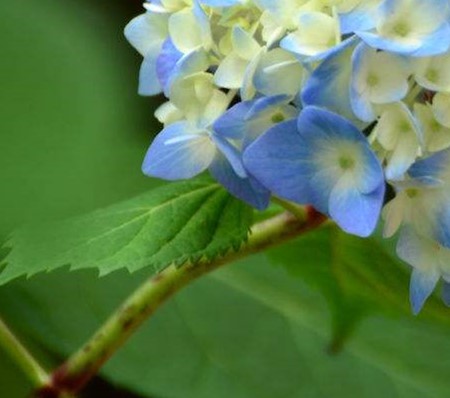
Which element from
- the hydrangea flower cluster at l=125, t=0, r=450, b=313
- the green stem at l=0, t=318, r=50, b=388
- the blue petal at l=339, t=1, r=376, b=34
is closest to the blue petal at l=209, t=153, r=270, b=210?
the hydrangea flower cluster at l=125, t=0, r=450, b=313

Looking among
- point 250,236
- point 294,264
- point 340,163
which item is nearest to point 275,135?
point 340,163

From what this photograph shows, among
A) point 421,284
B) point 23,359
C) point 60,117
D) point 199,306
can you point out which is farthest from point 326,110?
point 199,306

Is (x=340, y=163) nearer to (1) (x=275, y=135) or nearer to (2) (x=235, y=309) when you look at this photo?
(1) (x=275, y=135)

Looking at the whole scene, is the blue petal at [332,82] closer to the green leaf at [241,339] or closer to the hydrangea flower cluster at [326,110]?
the hydrangea flower cluster at [326,110]

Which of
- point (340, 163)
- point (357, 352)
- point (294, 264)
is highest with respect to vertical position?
point (340, 163)

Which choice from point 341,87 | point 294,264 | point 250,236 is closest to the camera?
point 341,87

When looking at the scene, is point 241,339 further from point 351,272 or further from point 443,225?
point 443,225

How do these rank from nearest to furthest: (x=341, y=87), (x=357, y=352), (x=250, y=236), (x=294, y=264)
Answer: (x=341, y=87), (x=250, y=236), (x=294, y=264), (x=357, y=352)
